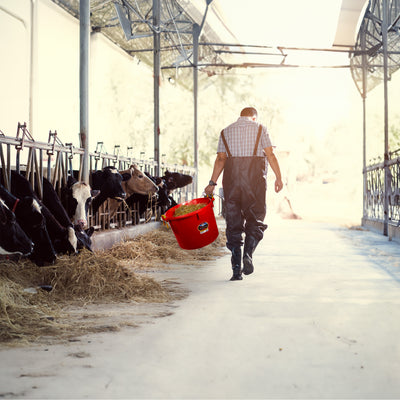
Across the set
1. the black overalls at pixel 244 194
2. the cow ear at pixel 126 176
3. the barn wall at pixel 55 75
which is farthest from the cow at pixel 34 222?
the barn wall at pixel 55 75

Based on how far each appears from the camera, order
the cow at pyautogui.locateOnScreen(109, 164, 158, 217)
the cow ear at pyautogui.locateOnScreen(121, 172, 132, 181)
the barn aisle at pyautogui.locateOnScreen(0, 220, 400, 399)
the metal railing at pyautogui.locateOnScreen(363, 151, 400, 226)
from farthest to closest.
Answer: the metal railing at pyautogui.locateOnScreen(363, 151, 400, 226)
the cow at pyautogui.locateOnScreen(109, 164, 158, 217)
the cow ear at pyautogui.locateOnScreen(121, 172, 132, 181)
the barn aisle at pyautogui.locateOnScreen(0, 220, 400, 399)

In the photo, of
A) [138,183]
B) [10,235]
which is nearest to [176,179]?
[138,183]

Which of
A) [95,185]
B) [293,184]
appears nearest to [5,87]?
[95,185]

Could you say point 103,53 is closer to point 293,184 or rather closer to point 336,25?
point 336,25

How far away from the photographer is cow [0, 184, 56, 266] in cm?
421

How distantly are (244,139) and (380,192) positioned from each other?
7.31 meters

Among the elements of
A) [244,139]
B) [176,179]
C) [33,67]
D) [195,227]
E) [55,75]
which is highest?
[55,75]

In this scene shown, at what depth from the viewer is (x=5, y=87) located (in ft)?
36.9

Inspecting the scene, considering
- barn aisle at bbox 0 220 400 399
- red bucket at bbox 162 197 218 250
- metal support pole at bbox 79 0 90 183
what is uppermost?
metal support pole at bbox 79 0 90 183

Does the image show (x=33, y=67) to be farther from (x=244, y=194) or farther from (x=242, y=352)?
(x=242, y=352)

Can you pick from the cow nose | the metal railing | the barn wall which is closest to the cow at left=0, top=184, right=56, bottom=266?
the cow nose

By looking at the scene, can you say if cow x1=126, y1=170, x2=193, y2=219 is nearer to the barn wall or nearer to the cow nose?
the barn wall

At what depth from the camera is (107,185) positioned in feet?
21.7

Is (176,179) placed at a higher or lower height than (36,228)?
higher
